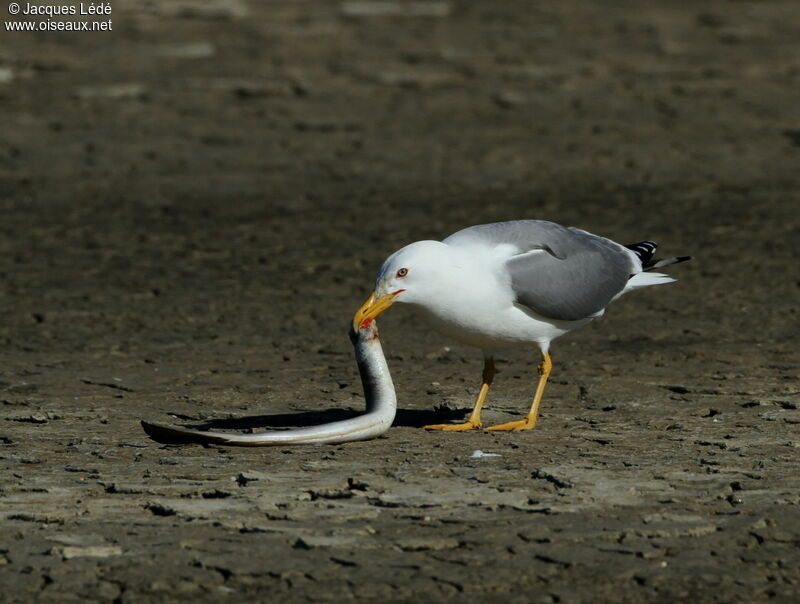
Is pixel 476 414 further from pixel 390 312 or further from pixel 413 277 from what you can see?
pixel 390 312

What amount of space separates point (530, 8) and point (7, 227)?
30.4ft

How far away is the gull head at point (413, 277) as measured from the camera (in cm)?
648

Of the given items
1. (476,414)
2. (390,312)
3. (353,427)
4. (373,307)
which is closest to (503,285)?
(373,307)

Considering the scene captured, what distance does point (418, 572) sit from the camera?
5.00 meters

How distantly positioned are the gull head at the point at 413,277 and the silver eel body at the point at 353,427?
0.73 feet

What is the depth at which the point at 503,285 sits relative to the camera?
671 cm

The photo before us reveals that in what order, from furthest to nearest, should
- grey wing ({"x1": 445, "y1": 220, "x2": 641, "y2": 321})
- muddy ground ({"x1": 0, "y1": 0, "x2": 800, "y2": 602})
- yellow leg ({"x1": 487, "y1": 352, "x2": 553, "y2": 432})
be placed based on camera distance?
1. yellow leg ({"x1": 487, "y1": 352, "x2": 553, "y2": 432})
2. grey wing ({"x1": 445, "y1": 220, "x2": 641, "y2": 321})
3. muddy ground ({"x1": 0, "y1": 0, "x2": 800, "y2": 602})

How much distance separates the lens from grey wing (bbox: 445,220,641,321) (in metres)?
6.83

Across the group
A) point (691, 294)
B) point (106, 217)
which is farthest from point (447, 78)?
point (691, 294)

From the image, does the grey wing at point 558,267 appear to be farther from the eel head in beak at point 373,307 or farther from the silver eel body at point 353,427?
the silver eel body at point 353,427

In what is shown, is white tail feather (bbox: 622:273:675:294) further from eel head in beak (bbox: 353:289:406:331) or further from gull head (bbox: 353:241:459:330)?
eel head in beak (bbox: 353:289:406:331)

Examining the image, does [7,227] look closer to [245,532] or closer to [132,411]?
[132,411]

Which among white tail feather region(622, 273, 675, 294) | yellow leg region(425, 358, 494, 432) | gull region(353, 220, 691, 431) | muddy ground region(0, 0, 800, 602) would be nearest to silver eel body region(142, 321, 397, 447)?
muddy ground region(0, 0, 800, 602)

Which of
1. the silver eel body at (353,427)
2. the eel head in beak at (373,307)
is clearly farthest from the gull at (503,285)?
the silver eel body at (353,427)
